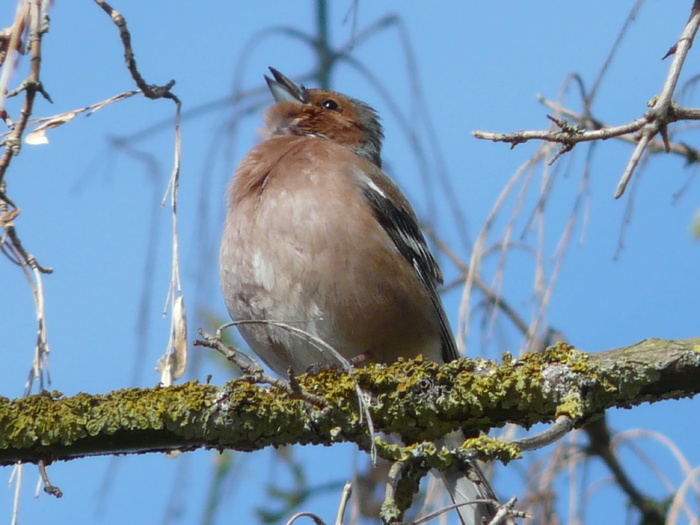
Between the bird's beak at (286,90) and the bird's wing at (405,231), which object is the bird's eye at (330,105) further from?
the bird's wing at (405,231)

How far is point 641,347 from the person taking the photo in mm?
3379

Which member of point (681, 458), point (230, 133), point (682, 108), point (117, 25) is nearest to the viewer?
point (682, 108)

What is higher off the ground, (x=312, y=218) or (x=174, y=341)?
(x=312, y=218)

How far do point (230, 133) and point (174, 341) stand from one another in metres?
1.10

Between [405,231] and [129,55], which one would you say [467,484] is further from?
[405,231]

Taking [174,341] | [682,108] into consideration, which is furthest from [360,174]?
[682,108]

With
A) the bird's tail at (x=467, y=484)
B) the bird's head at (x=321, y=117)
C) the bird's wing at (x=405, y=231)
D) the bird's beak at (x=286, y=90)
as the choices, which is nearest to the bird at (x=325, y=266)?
the bird's wing at (x=405, y=231)

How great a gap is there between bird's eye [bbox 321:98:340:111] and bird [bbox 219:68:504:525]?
0.92 metres

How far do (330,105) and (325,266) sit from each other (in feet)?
6.92

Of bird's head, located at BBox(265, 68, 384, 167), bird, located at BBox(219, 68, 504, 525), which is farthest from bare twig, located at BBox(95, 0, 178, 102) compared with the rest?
bird's head, located at BBox(265, 68, 384, 167)

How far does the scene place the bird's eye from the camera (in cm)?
677

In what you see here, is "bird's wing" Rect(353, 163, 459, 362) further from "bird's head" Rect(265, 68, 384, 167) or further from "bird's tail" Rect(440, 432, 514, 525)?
"bird's tail" Rect(440, 432, 514, 525)

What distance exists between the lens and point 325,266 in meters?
5.03

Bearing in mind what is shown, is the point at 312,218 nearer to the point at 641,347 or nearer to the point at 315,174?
the point at 315,174
